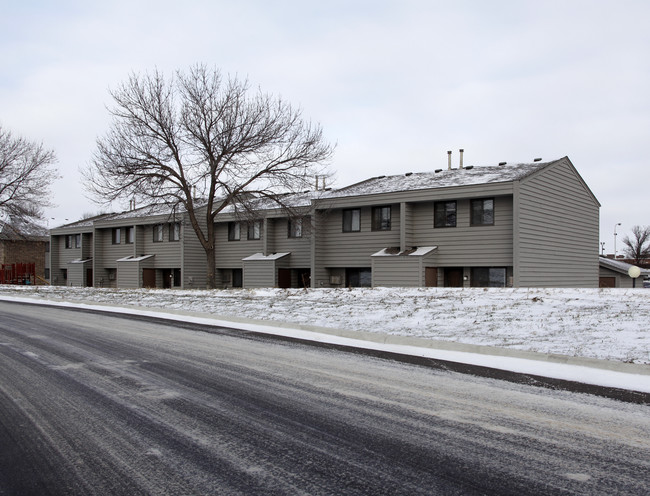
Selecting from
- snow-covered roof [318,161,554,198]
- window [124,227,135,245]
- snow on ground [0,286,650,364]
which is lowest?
snow on ground [0,286,650,364]

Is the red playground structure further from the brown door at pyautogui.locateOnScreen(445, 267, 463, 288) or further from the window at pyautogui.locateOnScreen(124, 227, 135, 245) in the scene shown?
the brown door at pyautogui.locateOnScreen(445, 267, 463, 288)

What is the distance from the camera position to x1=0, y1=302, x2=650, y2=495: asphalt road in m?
3.74

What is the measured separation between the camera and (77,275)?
43.2 meters

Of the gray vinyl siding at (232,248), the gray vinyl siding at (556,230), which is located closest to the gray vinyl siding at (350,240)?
the gray vinyl siding at (232,248)

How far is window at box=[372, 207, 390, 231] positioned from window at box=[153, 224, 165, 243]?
677 inches

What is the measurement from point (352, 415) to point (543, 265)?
2086cm

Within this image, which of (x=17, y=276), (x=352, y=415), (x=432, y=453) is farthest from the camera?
(x=17, y=276)

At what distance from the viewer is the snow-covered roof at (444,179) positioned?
23.6 meters

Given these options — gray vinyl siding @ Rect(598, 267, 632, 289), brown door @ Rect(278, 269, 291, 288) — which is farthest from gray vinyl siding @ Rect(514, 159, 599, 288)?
brown door @ Rect(278, 269, 291, 288)

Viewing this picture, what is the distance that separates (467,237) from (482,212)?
1291 mm

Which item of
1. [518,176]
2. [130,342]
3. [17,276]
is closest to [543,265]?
[518,176]

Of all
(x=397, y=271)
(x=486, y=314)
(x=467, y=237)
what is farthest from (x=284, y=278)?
(x=486, y=314)

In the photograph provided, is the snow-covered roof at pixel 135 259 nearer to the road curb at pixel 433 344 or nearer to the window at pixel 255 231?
the window at pixel 255 231

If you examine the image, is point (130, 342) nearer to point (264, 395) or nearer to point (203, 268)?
point (264, 395)
